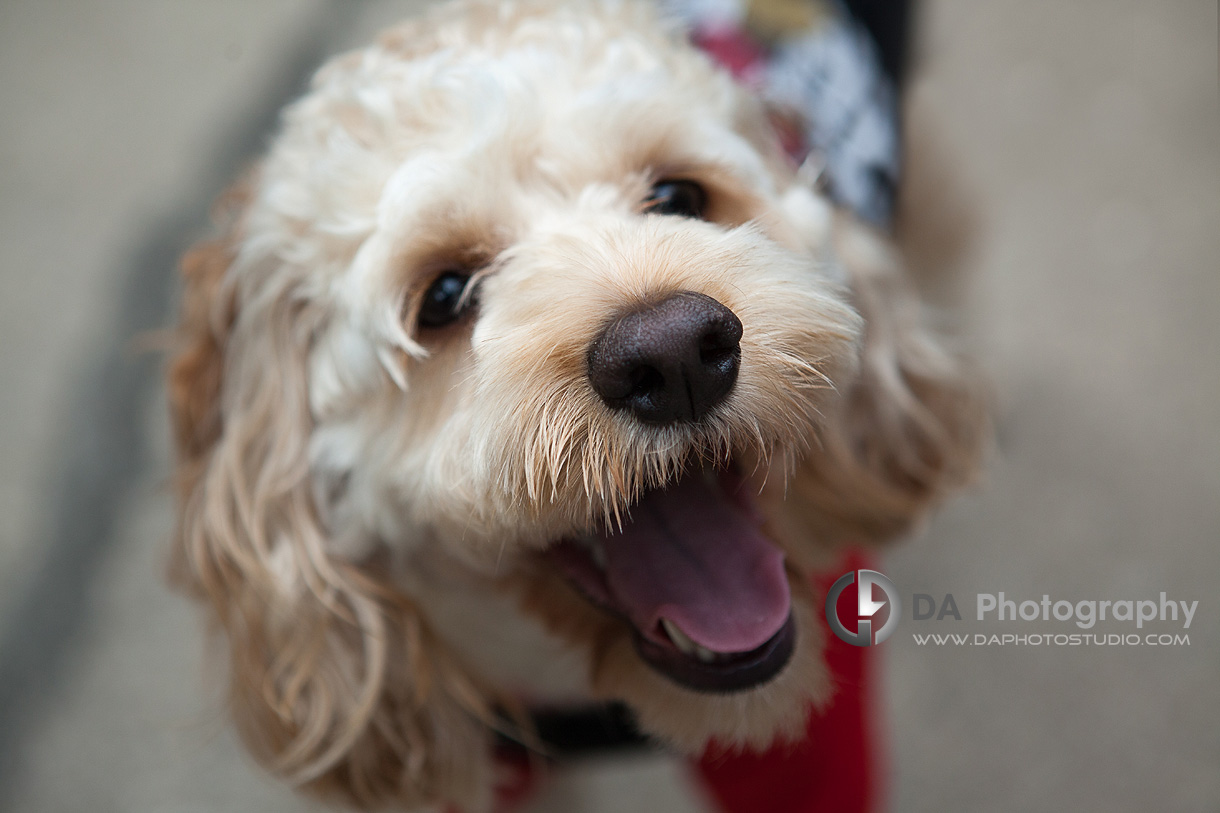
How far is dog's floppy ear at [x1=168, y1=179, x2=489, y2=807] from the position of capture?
92 cm

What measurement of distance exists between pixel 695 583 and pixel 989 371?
1.16m

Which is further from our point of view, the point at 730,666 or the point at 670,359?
the point at 730,666

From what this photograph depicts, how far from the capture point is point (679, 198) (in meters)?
0.92

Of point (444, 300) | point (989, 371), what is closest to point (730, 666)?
point (444, 300)

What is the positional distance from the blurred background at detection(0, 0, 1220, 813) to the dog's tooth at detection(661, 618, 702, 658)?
2.30 feet

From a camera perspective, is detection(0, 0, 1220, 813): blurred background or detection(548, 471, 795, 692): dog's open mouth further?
detection(0, 0, 1220, 813): blurred background

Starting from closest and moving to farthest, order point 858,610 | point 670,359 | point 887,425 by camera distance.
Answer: point 670,359
point 858,610
point 887,425

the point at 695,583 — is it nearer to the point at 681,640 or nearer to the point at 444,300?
the point at 681,640

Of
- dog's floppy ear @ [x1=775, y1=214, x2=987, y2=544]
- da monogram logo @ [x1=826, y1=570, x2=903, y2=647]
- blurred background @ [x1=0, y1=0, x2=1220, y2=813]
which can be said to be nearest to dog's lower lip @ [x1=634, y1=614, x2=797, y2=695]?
da monogram logo @ [x1=826, y1=570, x2=903, y2=647]

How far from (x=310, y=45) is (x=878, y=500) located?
1.98 metres

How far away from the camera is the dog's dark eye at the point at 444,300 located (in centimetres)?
85

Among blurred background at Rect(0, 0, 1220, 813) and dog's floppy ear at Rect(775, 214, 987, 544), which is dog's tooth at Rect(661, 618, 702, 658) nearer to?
dog's floppy ear at Rect(775, 214, 987, 544)

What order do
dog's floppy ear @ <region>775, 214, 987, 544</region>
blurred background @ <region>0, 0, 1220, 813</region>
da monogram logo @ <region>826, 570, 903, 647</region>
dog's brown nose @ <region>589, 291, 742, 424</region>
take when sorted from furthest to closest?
blurred background @ <region>0, 0, 1220, 813</region>
dog's floppy ear @ <region>775, 214, 987, 544</region>
da monogram logo @ <region>826, 570, 903, 647</region>
dog's brown nose @ <region>589, 291, 742, 424</region>

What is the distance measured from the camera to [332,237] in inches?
32.3
